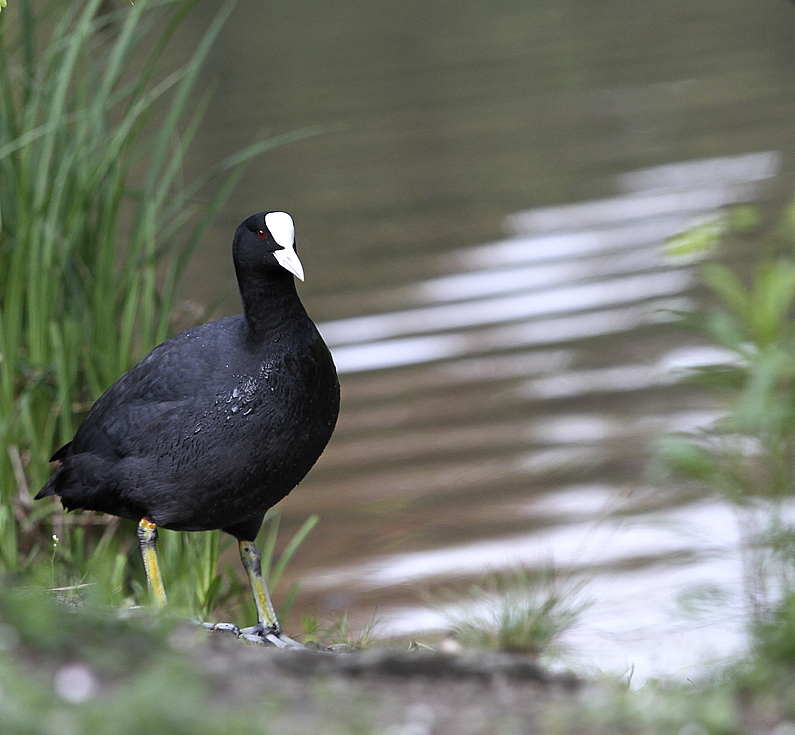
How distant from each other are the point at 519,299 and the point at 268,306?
4665 millimetres

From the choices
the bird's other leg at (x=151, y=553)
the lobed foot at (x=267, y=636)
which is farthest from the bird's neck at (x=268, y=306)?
the lobed foot at (x=267, y=636)

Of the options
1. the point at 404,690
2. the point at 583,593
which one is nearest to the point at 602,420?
the point at 583,593

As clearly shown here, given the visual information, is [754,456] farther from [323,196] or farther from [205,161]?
[205,161]

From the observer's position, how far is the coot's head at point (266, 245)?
3.35m

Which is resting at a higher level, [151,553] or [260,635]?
[151,553]

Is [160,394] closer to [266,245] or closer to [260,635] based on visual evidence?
[266,245]

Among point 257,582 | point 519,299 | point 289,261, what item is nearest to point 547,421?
point 519,299

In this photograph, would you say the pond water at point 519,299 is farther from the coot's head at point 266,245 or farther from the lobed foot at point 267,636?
the coot's head at point 266,245

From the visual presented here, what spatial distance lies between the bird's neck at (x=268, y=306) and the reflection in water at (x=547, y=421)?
136 centimetres

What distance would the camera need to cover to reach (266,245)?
342cm

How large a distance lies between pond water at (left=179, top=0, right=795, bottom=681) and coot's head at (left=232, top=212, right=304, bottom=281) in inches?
49.3

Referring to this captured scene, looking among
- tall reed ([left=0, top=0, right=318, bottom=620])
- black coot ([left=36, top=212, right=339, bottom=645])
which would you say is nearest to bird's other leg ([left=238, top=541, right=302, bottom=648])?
black coot ([left=36, top=212, right=339, bottom=645])

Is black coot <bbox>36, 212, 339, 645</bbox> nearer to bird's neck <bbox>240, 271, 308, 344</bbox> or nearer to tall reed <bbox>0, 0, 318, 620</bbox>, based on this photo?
bird's neck <bbox>240, 271, 308, 344</bbox>

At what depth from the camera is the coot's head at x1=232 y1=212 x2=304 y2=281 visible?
3346 millimetres
